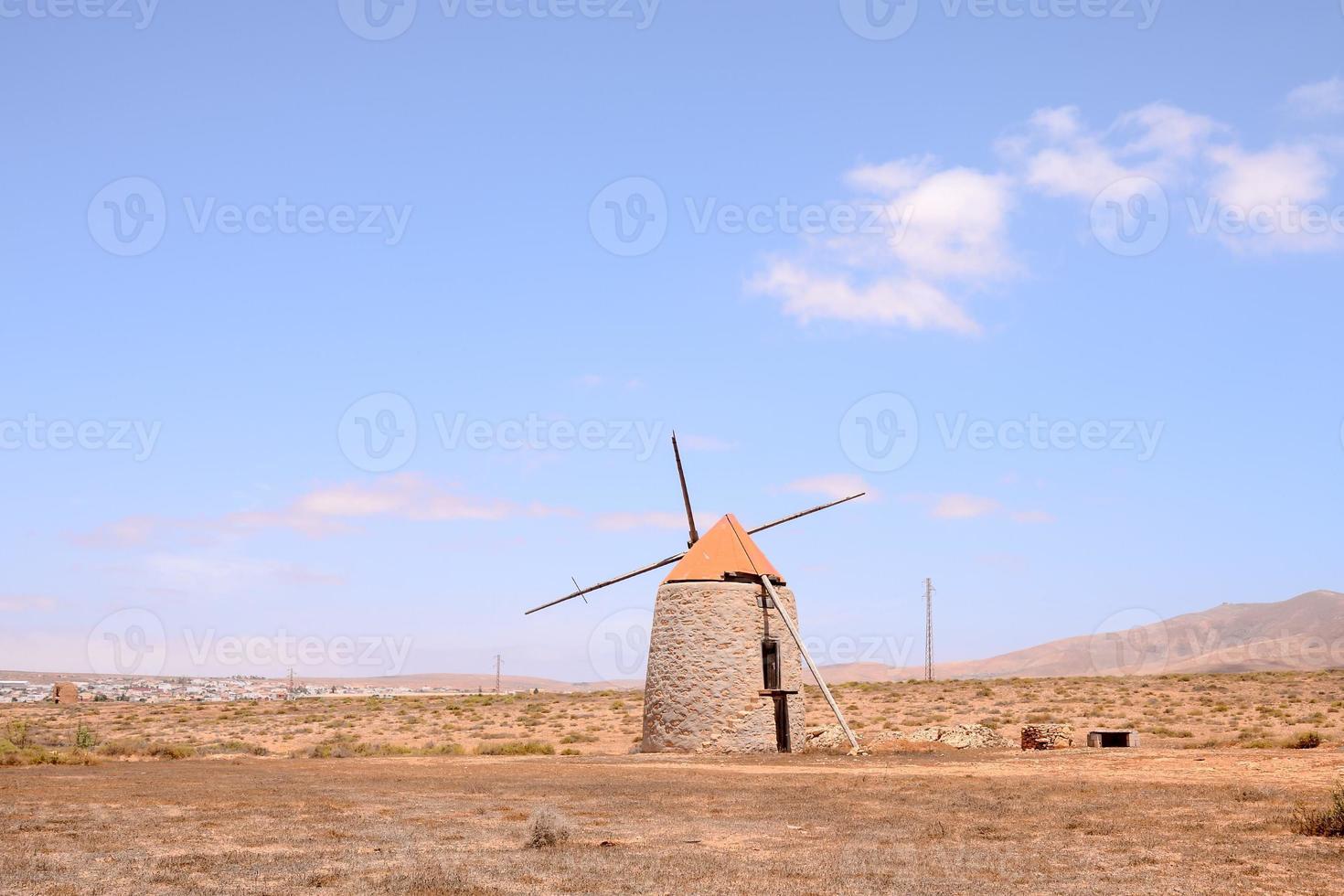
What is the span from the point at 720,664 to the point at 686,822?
10958mm

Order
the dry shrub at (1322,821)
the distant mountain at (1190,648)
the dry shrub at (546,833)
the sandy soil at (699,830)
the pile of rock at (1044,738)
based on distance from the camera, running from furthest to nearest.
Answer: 1. the distant mountain at (1190,648)
2. the pile of rock at (1044,738)
3. the dry shrub at (546,833)
4. the dry shrub at (1322,821)
5. the sandy soil at (699,830)

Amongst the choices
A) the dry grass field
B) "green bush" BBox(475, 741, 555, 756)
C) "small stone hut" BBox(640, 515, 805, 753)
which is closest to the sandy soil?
"small stone hut" BBox(640, 515, 805, 753)

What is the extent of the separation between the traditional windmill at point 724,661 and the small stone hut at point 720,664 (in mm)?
20

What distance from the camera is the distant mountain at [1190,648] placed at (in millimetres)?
125750

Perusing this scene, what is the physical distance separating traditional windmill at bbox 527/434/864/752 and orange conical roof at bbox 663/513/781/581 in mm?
25

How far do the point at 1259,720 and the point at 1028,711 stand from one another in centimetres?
823

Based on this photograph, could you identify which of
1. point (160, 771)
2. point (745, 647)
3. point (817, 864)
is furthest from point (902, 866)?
point (160, 771)

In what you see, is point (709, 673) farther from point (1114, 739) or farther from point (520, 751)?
point (1114, 739)

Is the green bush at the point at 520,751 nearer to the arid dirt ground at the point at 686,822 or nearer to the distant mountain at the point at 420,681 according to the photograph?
the arid dirt ground at the point at 686,822

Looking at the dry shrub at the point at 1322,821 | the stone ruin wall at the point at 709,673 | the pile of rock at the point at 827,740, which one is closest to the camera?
the dry shrub at the point at 1322,821

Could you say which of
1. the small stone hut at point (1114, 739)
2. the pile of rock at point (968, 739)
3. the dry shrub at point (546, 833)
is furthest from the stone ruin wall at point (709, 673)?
the dry shrub at point (546, 833)

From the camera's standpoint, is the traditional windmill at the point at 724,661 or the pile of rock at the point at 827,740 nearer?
the traditional windmill at the point at 724,661

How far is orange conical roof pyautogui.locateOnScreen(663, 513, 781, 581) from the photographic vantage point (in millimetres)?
25625

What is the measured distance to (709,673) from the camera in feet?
80.9
